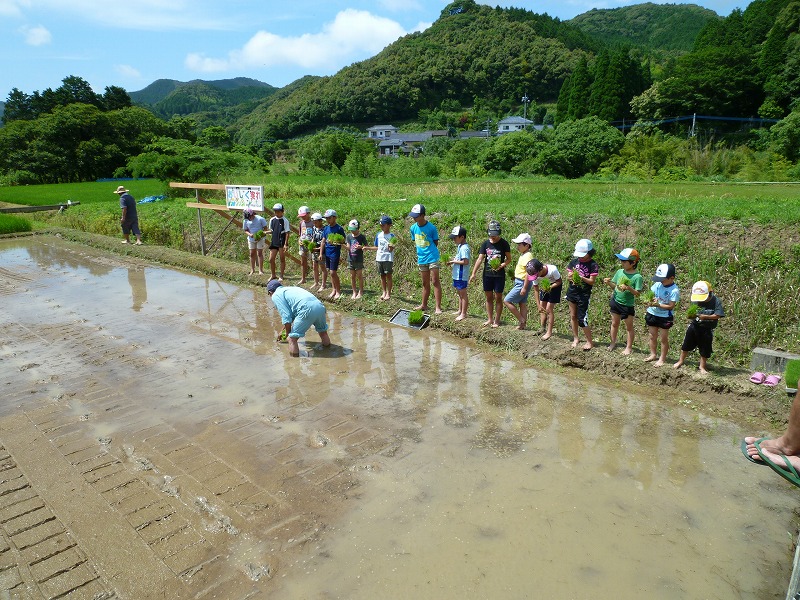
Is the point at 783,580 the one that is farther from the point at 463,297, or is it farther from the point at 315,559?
the point at 463,297

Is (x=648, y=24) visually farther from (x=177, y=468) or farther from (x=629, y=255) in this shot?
(x=177, y=468)

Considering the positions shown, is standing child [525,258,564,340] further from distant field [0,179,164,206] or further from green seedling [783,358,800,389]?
distant field [0,179,164,206]

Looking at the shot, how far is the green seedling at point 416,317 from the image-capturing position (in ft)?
28.4

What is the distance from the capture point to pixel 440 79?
10588 centimetres

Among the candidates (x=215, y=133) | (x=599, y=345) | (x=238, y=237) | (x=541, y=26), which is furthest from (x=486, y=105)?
(x=599, y=345)

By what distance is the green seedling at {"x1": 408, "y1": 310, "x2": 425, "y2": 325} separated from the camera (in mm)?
8656

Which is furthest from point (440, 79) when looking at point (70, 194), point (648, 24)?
point (70, 194)

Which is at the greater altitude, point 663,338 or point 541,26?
point 541,26

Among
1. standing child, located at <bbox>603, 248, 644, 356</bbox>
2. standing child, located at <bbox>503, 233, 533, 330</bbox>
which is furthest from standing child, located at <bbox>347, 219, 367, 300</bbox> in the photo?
standing child, located at <bbox>603, 248, 644, 356</bbox>

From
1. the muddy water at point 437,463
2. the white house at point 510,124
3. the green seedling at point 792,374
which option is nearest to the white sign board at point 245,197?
the muddy water at point 437,463

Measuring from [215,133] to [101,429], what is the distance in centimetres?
2761

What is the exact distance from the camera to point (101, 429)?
5.56 m

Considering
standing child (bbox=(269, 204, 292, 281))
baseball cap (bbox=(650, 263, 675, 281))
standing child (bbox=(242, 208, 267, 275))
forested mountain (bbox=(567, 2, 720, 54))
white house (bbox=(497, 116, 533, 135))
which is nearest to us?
baseball cap (bbox=(650, 263, 675, 281))

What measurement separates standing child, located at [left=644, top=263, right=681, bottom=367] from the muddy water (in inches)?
27.1
